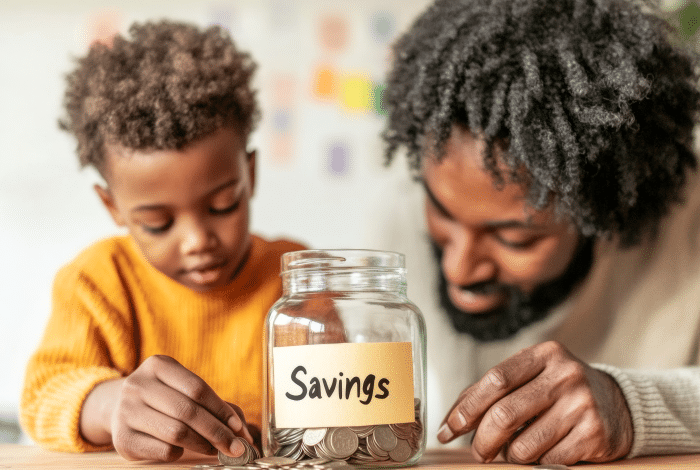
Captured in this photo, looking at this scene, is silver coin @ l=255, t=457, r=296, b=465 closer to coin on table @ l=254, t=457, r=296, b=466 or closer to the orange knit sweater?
coin on table @ l=254, t=457, r=296, b=466

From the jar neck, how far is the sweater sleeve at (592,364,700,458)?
0.26m

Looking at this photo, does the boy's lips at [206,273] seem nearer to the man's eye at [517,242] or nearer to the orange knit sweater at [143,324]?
the orange knit sweater at [143,324]

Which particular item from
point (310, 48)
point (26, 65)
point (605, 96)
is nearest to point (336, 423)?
point (605, 96)

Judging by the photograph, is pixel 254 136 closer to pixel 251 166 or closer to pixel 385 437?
pixel 251 166

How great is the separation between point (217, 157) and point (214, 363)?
0.27 meters

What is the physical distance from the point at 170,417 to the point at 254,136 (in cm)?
169

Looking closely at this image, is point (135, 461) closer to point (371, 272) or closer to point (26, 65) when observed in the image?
point (371, 272)

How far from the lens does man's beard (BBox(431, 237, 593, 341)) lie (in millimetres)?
1047

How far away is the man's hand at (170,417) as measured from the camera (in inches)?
22.3

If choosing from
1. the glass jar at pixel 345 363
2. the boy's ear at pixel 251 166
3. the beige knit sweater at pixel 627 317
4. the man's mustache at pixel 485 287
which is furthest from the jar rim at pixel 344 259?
the beige knit sweater at pixel 627 317

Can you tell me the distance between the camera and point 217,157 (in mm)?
749

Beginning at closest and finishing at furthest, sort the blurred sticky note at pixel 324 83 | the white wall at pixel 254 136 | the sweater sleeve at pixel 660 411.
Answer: the sweater sleeve at pixel 660 411 < the white wall at pixel 254 136 < the blurred sticky note at pixel 324 83

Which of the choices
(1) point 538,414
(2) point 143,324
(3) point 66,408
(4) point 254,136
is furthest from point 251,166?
(4) point 254,136

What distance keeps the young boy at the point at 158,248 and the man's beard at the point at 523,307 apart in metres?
0.41
